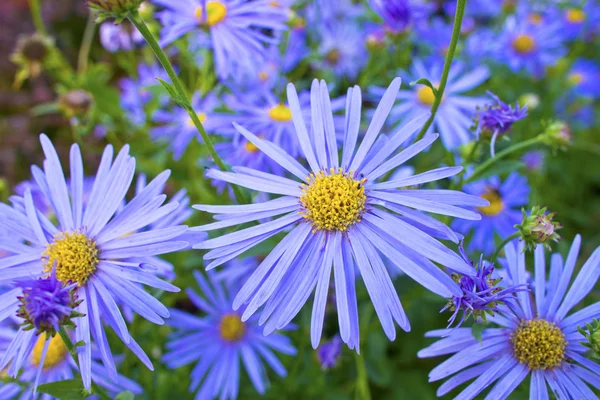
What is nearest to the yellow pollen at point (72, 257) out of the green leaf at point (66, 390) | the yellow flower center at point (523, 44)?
the green leaf at point (66, 390)

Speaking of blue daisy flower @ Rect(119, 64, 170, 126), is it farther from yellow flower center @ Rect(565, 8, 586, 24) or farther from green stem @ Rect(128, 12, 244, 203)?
yellow flower center @ Rect(565, 8, 586, 24)

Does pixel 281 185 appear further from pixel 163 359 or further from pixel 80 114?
A: pixel 80 114

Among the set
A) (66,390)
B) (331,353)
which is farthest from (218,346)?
(66,390)

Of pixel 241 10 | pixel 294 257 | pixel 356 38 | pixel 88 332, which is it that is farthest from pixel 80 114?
pixel 356 38

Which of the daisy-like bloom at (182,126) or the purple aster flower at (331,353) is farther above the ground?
the daisy-like bloom at (182,126)

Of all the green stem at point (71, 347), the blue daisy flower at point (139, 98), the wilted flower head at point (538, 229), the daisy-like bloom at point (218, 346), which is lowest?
the green stem at point (71, 347)

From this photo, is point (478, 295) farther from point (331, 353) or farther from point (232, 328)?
point (232, 328)

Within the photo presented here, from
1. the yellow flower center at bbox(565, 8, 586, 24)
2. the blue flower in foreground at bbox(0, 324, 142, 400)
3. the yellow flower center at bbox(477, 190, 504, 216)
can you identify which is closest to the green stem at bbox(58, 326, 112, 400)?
the blue flower in foreground at bbox(0, 324, 142, 400)

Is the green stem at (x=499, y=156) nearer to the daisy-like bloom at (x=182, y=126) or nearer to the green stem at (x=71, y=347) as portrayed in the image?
the daisy-like bloom at (x=182, y=126)
